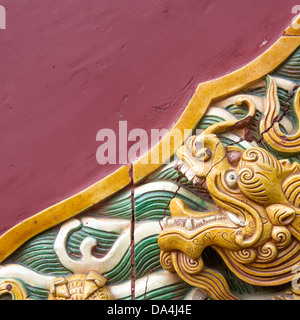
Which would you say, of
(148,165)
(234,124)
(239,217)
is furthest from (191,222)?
(234,124)

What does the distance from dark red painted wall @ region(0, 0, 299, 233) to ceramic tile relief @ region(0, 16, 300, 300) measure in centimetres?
7

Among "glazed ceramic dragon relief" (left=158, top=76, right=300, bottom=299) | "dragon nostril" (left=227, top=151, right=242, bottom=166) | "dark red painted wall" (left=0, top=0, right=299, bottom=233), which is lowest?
"glazed ceramic dragon relief" (left=158, top=76, right=300, bottom=299)

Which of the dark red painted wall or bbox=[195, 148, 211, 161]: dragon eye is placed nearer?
bbox=[195, 148, 211, 161]: dragon eye

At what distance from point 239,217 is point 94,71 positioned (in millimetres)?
697

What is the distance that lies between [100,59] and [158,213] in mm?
567

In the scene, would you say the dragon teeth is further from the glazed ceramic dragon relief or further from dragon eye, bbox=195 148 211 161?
dragon eye, bbox=195 148 211 161

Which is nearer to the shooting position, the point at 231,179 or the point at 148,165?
the point at 231,179

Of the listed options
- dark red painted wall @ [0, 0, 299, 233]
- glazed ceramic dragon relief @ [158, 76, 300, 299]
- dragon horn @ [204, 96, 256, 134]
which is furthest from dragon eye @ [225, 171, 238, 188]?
dark red painted wall @ [0, 0, 299, 233]

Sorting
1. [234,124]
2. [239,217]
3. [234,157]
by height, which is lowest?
[239,217]

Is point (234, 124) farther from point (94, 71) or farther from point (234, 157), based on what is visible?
point (94, 71)

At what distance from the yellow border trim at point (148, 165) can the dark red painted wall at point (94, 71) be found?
0.11 feet

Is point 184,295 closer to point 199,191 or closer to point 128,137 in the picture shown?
point 199,191

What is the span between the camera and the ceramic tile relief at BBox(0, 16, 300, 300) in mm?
1308

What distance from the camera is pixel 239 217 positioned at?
52.2 inches
